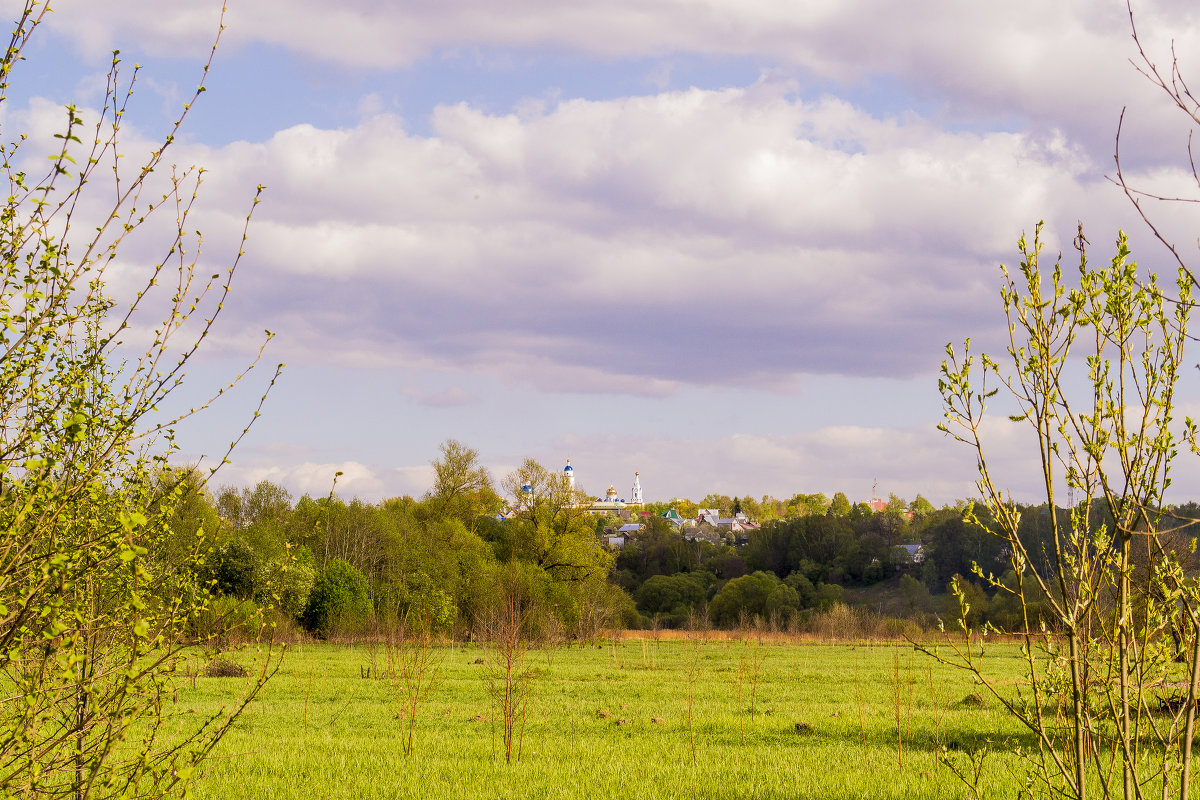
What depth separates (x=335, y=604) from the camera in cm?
4328

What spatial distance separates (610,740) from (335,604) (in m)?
32.0

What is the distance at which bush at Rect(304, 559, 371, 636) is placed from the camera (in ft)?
141

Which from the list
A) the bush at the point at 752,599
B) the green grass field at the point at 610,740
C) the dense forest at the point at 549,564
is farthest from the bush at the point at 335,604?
the bush at the point at 752,599

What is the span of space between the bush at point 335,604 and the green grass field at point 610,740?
52.6 ft

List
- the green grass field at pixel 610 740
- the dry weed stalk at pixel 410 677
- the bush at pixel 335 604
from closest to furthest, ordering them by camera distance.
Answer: the green grass field at pixel 610 740 → the dry weed stalk at pixel 410 677 → the bush at pixel 335 604

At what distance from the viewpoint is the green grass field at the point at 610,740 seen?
10.4m

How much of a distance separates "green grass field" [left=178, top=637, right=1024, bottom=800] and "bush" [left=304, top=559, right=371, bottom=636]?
52.6 feet

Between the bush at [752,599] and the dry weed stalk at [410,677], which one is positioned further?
the bush at [752,599]

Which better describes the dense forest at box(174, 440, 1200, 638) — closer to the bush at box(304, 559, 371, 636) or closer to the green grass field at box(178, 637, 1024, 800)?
the bush at box(304, 559, 371, 636)

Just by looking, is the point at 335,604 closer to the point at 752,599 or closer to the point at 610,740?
the point at 752,599

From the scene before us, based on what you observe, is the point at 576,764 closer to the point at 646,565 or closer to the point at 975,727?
the point at 975,727

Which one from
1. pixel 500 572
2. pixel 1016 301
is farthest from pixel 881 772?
pixel 500 572

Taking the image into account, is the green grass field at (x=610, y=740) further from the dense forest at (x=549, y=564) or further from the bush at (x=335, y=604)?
the bush at (x=335, y=604)

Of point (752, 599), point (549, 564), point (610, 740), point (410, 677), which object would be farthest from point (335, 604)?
point (610, 740)
